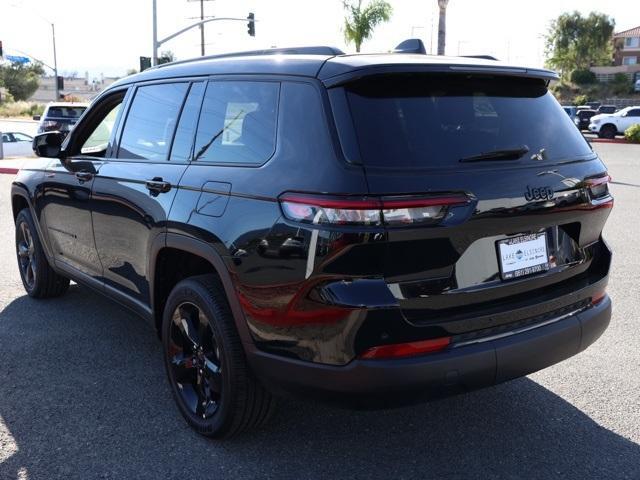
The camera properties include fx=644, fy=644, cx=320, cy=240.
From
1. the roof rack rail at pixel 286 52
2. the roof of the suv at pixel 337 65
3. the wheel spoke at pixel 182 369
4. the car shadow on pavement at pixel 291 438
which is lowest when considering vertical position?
the car shadow on pavement at pixel 291 438

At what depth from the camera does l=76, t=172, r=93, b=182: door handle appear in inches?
164

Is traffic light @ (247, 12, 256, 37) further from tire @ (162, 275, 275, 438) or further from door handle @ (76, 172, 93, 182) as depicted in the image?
tire @ (162, 275, 275, 438)

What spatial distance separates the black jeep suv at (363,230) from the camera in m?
2.46

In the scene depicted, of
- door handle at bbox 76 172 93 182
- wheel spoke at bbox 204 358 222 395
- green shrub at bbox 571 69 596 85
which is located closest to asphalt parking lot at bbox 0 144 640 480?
wheel spoke at bbox 204 358 222 395

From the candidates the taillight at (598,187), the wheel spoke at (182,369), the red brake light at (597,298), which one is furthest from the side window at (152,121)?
the red brake light at (597,298)

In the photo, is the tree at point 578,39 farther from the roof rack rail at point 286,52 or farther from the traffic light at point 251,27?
the roof rack rail at point 286,52

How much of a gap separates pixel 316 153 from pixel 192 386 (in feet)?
5.11

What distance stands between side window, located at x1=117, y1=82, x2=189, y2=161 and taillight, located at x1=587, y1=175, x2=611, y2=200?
215cm

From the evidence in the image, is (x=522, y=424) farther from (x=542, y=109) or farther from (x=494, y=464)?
(x=542, y=109)

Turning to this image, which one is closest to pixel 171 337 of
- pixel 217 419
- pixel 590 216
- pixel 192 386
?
pixel 192 386

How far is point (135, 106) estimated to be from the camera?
157 inches

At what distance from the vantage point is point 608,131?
3288cm

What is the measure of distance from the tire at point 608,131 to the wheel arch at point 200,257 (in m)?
33.6

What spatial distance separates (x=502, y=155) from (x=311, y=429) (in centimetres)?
168
